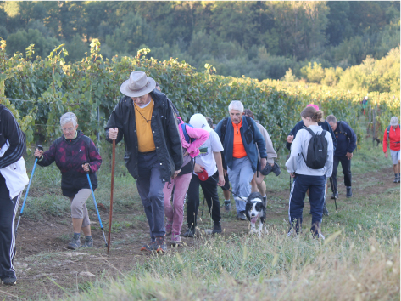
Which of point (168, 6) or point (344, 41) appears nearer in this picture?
point (168, 6)

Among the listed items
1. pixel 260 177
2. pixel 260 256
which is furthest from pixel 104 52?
pixel 260 256

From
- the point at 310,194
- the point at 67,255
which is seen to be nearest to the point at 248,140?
the point at 310,194

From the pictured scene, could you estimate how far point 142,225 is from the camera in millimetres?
8297

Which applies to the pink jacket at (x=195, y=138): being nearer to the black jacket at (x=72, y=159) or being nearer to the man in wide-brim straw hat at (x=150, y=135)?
the man in wide-brim straw hat at (x=150, y=135)

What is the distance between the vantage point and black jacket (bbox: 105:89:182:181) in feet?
18.4

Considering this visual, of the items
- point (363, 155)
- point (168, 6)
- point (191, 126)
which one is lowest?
point (363, 155)

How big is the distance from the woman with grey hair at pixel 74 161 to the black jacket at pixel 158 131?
2.90 ft

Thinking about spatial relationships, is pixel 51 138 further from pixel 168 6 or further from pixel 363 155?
pixel 168 6

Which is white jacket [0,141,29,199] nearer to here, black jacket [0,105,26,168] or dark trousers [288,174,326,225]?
black jacket [0,105,26,168]

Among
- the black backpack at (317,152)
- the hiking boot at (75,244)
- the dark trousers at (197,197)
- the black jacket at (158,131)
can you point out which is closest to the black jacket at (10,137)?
the black jacket at (158,131)

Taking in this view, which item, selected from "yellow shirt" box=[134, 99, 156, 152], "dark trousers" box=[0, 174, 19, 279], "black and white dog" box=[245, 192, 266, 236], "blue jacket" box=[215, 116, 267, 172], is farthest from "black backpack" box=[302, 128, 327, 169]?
"dark trousers" box=[0, 174, 19, 279]

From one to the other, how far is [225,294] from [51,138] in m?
7.65

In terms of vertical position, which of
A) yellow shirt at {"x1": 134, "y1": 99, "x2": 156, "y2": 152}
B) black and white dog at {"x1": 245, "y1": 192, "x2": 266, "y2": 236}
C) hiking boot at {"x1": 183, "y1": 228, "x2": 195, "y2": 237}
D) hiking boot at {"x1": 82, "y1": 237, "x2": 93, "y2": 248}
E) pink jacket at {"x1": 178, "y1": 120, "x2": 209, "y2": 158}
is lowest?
hiking boot at {"x1": 183, "y1": 228, "x2": 195, "y2": 237}

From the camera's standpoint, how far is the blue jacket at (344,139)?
11109 mm
